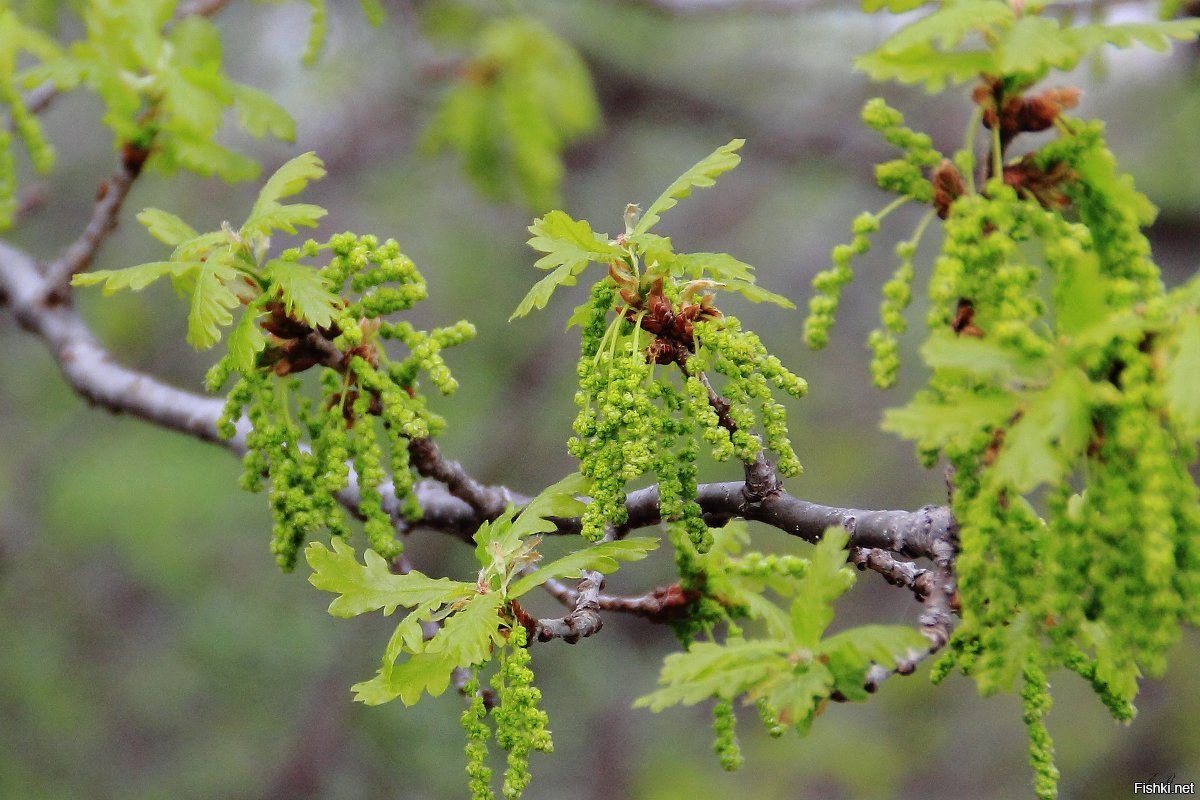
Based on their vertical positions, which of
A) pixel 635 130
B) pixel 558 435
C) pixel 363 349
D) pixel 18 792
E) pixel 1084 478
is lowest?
pixel 18 792

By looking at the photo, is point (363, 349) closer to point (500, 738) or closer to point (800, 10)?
point (500, 738)

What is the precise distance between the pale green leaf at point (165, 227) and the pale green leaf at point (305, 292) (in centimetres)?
27

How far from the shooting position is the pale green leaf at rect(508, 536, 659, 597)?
5.63 feet

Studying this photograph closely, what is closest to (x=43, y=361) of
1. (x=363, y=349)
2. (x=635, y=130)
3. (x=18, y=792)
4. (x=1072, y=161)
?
(x=18, y=792)

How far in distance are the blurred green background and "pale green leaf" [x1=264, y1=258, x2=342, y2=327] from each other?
4470 millimetres

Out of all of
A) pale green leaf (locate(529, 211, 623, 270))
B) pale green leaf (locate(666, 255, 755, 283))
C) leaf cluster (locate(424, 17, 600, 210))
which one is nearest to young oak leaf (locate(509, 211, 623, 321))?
pale green leaf (locate(529, 211, 623, 270))

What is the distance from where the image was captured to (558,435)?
746 cm

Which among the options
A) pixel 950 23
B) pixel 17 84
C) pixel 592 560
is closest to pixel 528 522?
pixel 592 560

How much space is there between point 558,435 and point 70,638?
342cm

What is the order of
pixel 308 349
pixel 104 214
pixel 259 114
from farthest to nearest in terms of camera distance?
pixel 104 214, pixel 259 114, pixel 308 349

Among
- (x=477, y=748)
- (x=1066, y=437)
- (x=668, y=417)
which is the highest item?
(x=1066, y=437)

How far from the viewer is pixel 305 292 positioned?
174cm

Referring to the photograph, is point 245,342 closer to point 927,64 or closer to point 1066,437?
point 927,64

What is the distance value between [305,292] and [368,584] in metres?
0.48
